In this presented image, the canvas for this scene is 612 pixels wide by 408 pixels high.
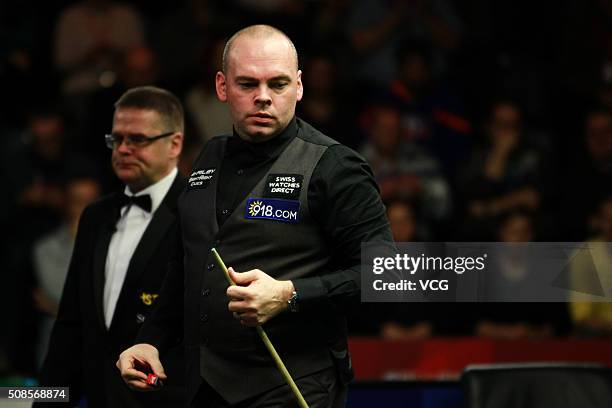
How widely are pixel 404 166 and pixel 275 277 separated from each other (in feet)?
14.4

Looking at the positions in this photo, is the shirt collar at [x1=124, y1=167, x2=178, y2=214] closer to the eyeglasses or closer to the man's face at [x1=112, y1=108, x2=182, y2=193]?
the man's face at [x1=112, y1=108, x2=182, y2=193]

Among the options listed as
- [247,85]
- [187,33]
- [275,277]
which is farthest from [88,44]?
[275,277]

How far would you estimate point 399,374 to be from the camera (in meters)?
6.14

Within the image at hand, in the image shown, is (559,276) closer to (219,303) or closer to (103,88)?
(219,303)

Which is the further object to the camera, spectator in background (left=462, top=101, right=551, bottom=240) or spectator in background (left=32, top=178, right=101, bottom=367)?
A: spectator in background (left=462, top=101, right=551, bottom=240)

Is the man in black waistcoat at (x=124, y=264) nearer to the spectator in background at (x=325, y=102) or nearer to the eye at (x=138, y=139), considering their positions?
A: the eye at (x=138, y=139)

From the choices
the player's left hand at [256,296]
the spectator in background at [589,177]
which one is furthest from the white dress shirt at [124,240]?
the spectator in background at [589,177]

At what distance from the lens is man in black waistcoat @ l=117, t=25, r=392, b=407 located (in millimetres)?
3330

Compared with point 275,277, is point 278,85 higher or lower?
higher

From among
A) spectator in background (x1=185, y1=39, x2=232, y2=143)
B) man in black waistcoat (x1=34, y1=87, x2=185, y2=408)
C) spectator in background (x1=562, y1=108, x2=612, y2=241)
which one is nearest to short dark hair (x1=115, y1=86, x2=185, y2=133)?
man in black waistcoat (x1=34, y1=87, x2=185, y2=408)

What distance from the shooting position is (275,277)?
11.0ft

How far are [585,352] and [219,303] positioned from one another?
3.33 m

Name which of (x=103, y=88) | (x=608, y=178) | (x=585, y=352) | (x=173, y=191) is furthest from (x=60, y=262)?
→ (x=608, y=178)

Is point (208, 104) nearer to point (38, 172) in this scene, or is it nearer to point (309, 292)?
point (38, 172)
